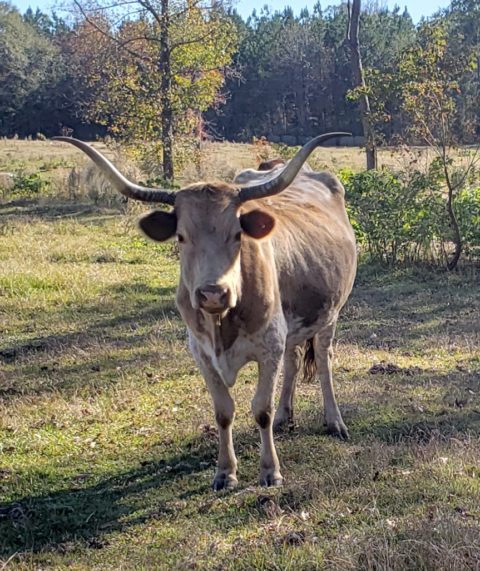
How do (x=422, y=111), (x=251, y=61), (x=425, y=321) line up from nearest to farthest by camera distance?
(x=425, y=321) < (x=422, y=111) < (x=251, y=61)

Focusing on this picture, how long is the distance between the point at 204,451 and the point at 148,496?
32.4 inches

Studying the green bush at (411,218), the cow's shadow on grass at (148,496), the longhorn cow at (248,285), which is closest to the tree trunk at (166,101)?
the green bush at (411,218)

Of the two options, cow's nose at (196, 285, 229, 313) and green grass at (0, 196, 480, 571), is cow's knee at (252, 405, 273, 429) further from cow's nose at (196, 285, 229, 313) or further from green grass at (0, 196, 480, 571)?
cow's nose at (196, 285, 229, 313)

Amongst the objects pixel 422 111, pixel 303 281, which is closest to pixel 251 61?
pixel 422 111

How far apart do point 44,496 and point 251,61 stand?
65.4 m

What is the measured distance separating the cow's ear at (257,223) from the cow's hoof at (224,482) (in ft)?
5.50

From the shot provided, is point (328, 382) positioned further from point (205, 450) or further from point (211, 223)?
point (211, 223)

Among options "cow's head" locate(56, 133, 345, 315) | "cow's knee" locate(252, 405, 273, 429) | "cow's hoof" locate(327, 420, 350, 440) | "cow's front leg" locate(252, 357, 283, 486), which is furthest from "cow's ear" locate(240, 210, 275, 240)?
"cow's hoof" locate(327, 420, 350, 440)

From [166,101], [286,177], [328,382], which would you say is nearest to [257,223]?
[286,177]

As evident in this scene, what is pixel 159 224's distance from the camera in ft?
17.6

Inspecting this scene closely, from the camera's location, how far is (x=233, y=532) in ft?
15.4

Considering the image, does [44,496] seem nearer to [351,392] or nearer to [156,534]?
[156,534]

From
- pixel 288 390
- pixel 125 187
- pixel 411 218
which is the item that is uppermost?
pixel 125 187

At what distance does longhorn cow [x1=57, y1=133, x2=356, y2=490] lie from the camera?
16.5ft
